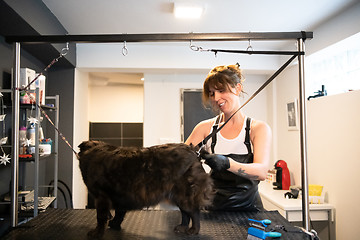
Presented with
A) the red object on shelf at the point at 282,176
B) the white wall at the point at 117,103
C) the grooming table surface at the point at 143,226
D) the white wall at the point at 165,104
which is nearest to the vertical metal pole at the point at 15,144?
the grooming table surface at the point at 143,226

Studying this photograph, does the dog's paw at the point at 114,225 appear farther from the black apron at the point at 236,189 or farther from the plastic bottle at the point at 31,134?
the plastic bottle at the point at 31,134

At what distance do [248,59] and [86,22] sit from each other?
1.89 metres

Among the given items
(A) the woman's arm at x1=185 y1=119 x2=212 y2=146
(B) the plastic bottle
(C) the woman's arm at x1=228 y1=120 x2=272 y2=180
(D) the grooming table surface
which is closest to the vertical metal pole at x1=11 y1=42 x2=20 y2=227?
(D) the grooming table surface

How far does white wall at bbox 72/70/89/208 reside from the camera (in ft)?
11.3

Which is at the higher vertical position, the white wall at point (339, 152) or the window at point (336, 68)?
the window at point (336, 68)

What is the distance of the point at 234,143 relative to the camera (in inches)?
55.9

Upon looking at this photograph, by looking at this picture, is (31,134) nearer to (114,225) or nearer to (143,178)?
(114,225)

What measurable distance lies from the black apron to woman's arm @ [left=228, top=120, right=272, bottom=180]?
0.13 ft

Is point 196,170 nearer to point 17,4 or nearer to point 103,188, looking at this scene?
point 103,188

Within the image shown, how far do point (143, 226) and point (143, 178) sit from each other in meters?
0.31

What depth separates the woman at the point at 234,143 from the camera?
135 cm

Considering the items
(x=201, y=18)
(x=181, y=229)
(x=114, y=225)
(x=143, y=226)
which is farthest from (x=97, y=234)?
(x=201, y=18)

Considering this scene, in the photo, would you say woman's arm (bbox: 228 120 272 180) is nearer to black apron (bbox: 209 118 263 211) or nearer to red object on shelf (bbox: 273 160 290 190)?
black apron (bbox: 209 118 263 211)

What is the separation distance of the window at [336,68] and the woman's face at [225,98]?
5.21ft
